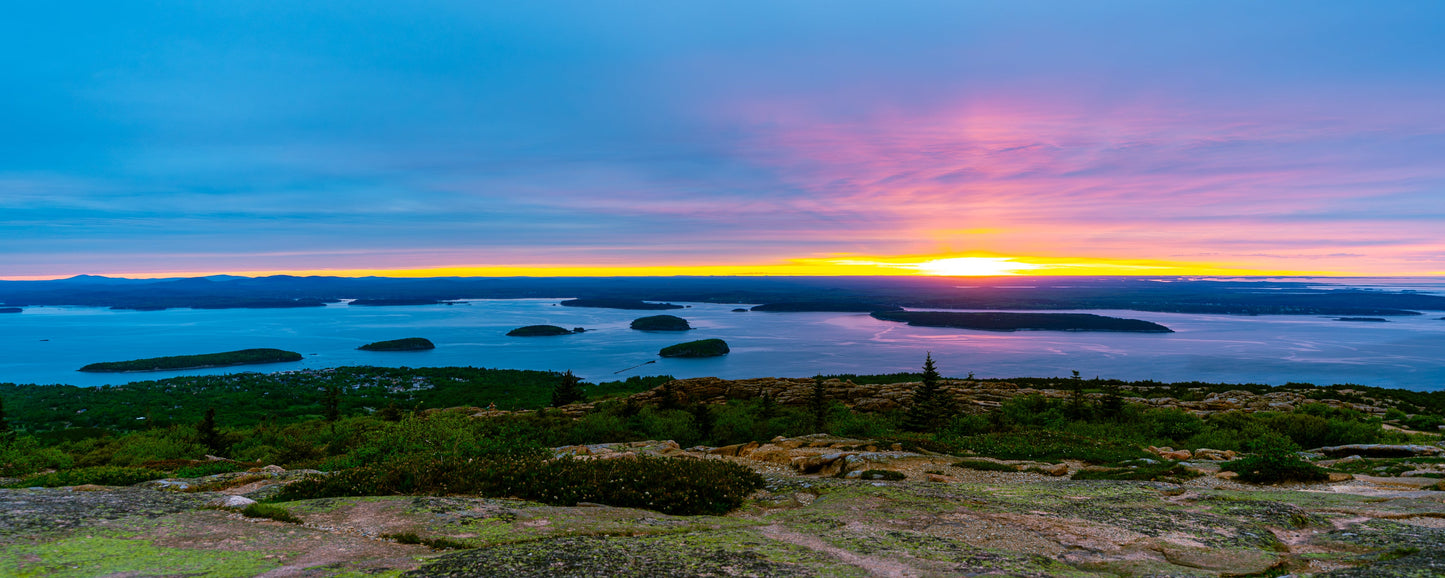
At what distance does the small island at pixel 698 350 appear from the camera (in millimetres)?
124812

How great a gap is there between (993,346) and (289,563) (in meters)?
151

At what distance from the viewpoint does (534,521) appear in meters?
7.75

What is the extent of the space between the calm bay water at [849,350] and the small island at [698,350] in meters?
4.46

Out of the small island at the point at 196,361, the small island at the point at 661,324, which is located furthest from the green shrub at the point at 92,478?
the small island at the point at 661,324

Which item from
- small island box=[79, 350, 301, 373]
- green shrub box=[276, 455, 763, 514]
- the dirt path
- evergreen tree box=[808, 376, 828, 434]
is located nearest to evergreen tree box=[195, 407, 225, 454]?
green shrub box=[276, 455, 763, 514]

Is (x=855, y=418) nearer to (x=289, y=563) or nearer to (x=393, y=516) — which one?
(x=393, y=516)

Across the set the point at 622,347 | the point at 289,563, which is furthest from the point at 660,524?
the point at 622,347

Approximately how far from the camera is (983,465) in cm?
1420

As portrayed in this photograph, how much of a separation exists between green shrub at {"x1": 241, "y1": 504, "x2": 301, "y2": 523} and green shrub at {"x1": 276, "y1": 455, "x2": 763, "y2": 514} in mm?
1808

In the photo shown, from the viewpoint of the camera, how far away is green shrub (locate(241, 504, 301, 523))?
7.62 metres

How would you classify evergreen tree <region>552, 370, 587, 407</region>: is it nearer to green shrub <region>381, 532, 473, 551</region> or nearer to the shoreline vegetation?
the shoreline vegetation

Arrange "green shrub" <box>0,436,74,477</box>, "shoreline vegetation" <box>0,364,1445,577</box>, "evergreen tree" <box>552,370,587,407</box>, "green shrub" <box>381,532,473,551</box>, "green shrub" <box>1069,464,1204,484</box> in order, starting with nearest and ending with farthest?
"green shrub" <box>381,532,473,551</box>, "shoreline vegetation" <box>0,364,1445,577</box>, "green shrub" <box>1069,464,1204,484</box>, "green shrub" <box>0,436,74,477</box>, "evergreen tree" <box>552,370,587,407</box>

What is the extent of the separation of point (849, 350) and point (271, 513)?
126515 mm

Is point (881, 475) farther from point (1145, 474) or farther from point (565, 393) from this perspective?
point (565, 393)
